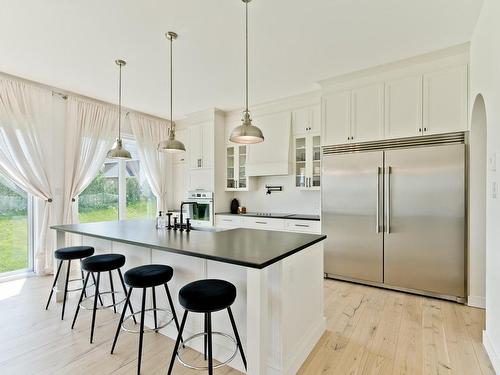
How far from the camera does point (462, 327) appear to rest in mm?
2441

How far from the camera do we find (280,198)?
4.77 meters

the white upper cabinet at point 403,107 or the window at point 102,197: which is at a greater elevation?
the white upper cabinet at point 403,107

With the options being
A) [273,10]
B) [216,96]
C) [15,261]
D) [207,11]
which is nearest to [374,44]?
[273,10]

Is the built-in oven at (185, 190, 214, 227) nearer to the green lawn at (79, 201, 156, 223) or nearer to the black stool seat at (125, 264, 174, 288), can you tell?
the green lawn at (79, 201, 156, 223)

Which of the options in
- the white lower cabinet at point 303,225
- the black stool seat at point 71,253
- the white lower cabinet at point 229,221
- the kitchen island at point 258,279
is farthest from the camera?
the white lower cabinet at point 229,221

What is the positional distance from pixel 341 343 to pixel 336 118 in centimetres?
277

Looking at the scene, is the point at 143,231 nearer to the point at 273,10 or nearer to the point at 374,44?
the point at 273,10

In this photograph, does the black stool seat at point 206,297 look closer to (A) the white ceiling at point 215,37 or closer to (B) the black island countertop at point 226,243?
(B) the black island countertop at point 226,243

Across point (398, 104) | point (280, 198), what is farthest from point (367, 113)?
point (280, 198)

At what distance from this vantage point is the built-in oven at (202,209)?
4914mm

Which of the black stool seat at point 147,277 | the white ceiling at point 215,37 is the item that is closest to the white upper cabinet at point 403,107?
the white ceiling at point 215,37

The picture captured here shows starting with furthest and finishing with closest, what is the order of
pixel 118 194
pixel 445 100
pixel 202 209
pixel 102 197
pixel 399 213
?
1. pixel 202 209
2. pixel 118 194
3. pixel 102 197
4. pixel 399 213
5. pixel 445 100

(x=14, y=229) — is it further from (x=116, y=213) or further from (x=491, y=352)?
(x=491, y=352)

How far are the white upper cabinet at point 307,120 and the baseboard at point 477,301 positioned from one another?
9.17ft
